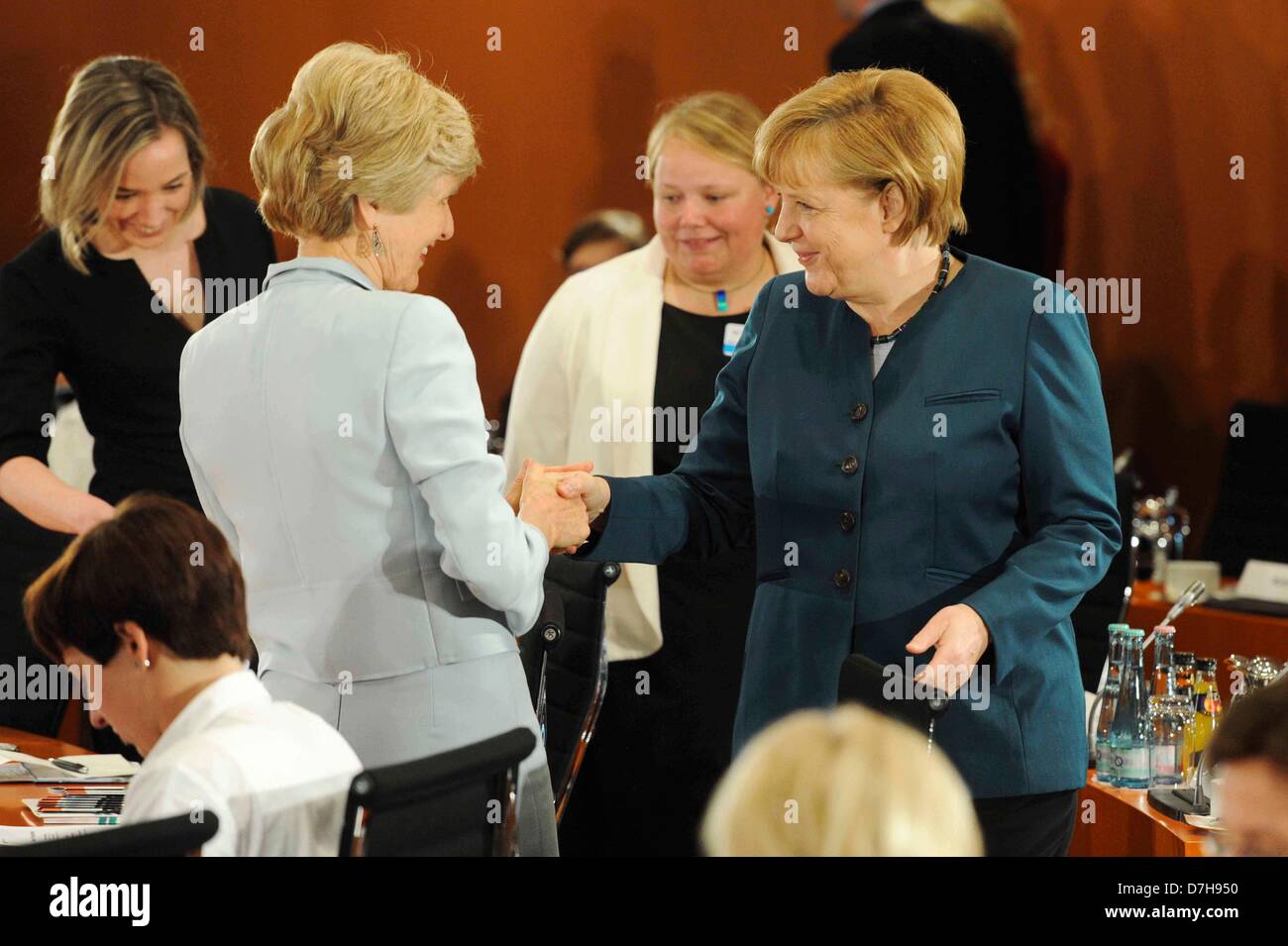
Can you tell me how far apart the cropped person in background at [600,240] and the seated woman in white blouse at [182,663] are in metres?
2.99

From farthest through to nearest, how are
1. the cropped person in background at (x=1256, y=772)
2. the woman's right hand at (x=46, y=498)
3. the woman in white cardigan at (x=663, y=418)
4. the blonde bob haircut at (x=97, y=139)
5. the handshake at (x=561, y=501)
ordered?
the woman in white cardigan at (x=663, y=418) → the blonde bob haircut at (x=97, y=139) → the woman's right hand at (x=46, y=498) → the handshake at (x=561, y=501) → the cropped person in background at (x=1256, y=772)

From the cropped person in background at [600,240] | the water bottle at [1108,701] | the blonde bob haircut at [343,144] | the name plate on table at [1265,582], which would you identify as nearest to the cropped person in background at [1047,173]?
the name plate on table at [1265,582]

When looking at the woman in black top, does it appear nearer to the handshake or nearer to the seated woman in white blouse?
the handshake

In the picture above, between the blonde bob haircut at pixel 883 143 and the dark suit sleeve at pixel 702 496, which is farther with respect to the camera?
the dark suit sleeve at pixel 702 496

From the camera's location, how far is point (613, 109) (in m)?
4.75

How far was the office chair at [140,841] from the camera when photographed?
4.53 ft

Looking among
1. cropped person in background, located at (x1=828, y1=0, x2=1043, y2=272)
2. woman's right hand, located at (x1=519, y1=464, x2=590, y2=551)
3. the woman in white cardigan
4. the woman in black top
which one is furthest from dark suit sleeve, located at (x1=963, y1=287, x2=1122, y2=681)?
the woman in black top

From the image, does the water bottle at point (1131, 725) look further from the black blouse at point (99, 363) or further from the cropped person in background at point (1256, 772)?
the black blouse at point (99, 363)

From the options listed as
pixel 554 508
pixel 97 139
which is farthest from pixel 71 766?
pixel 97 139

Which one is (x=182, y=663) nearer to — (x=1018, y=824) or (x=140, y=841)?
(x=140, y=841)

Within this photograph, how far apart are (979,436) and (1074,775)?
47 centimetres

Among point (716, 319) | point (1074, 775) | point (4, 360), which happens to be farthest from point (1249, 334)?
point (4, 360)
